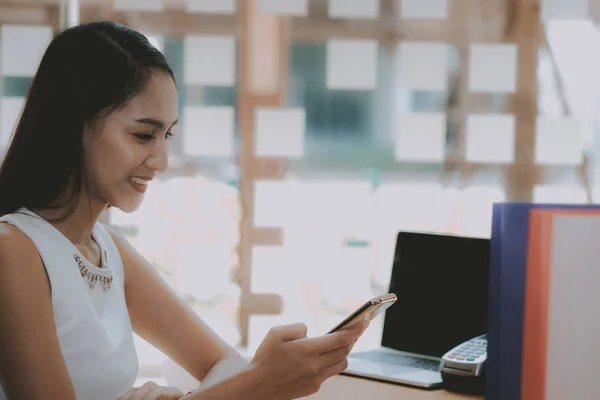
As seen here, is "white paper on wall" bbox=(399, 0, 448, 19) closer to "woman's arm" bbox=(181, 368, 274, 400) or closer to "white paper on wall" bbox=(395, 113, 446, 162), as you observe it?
"white paper on wall" bbox=(395, 113, 446, 162)

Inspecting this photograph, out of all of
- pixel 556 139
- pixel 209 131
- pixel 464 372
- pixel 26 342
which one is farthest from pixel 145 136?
pixel 556 139

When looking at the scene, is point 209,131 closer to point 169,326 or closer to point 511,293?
point 169,326

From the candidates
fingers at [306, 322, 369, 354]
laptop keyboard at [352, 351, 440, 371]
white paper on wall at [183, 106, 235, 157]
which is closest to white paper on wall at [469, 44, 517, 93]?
white paper on wall at [183, 106, 235, 157]

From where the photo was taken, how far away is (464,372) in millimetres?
1340

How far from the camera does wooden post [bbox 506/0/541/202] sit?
2570 millimetres

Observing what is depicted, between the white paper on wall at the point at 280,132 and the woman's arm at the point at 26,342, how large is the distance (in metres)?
1.50

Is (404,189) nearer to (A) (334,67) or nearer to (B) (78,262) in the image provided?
(A) (334,67)

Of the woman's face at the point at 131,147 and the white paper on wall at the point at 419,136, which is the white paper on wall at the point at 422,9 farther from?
the woman's face at the point at 131,147

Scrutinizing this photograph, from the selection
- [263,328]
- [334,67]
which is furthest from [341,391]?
[334,67]

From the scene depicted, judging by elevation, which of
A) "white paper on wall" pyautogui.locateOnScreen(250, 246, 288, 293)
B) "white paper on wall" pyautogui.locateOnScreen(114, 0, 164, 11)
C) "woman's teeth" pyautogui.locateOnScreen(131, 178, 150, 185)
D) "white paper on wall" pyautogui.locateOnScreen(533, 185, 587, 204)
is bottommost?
"white paper on wall" pyautogui.locateOnScreen(250, 246, 288, 293)

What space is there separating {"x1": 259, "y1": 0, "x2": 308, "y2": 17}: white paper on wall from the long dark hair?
4.38 feet

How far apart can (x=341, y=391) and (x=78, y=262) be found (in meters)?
0.54

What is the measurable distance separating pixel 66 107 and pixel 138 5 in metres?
1.45

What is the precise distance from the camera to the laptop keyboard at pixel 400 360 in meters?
1.53
